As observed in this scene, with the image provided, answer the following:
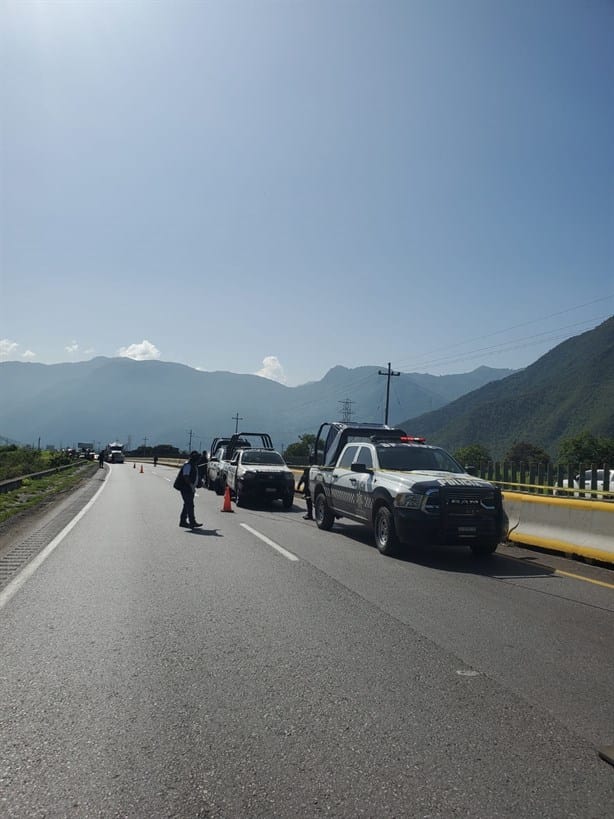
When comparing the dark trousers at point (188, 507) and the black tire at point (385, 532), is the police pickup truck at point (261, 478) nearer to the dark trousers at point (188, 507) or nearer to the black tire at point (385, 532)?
the dark trousers at point (188, 507)

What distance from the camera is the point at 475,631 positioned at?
20.6 feet

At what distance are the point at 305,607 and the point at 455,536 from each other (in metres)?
4.07

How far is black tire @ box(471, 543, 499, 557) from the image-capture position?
11.0 meters

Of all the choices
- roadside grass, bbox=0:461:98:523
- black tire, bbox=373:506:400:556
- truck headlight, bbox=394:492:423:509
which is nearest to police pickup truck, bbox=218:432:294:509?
roadside grass, bbox=0:461:98:523

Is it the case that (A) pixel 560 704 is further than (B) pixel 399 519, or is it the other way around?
(B) pixel 399 519

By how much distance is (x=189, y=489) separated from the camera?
1480 cm

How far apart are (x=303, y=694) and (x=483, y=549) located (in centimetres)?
730

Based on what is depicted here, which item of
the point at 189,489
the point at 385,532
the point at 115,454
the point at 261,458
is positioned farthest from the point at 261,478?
the point at 115,454

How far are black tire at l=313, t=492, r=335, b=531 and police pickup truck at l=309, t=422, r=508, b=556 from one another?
1.61 feet

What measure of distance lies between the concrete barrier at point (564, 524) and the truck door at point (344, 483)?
307cm

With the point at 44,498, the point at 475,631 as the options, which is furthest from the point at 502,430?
the point at 475,631

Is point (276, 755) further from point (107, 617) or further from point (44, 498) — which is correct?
point (44, 498)

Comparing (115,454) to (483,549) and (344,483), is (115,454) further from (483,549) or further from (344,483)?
(483,549)

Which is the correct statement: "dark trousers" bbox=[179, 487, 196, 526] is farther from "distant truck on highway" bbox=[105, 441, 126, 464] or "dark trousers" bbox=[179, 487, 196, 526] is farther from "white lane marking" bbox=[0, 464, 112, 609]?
"distant truck on highway" bbox=[105, 441, 126, 464]
